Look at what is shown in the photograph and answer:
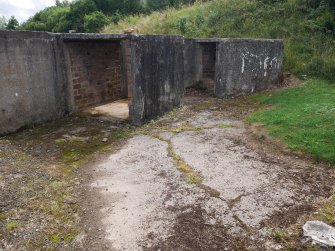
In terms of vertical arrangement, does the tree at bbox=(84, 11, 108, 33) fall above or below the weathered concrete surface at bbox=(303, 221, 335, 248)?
above

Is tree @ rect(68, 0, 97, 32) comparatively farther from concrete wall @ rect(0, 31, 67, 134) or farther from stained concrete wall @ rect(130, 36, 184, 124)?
stained concrete wall @ rect(130, 36, 184, 124)

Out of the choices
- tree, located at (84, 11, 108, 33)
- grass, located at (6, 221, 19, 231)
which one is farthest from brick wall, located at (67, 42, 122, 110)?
tree, located at (84, 11, 108, 33)

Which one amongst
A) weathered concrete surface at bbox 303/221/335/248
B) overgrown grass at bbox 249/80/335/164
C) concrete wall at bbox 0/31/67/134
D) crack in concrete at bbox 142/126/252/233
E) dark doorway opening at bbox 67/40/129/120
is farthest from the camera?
dark doorway opening at bbox 67/40/129/120

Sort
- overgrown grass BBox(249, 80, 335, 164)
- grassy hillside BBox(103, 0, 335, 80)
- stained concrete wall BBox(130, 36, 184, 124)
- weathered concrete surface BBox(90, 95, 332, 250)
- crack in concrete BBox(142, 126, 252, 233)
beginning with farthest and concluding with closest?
grassy hillside BBox(103, 0, 335, 80)
stained concrete wall BBox(130, 36, 184, 124)
overgrown grass BBox(249, 80, 335, 164)
crack in concrete BBox(142, 126, 252, 233)
weathered concrete surface BBox(90, 95, 332, 250)

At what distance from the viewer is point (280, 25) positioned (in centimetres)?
1444

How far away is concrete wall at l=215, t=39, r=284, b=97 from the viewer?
1059 centimetres

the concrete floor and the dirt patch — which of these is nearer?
the dirt patch

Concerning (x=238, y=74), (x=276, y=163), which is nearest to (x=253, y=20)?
(x=238, y=74)

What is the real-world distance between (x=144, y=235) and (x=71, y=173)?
2.19m

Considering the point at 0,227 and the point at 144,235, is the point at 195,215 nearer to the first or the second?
the point at 144,235

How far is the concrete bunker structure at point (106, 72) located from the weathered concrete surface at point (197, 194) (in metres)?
1.77

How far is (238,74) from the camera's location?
35.9 feet

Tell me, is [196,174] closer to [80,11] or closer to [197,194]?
[197,194]

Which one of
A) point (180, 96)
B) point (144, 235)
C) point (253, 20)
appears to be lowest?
point (144, 235)
